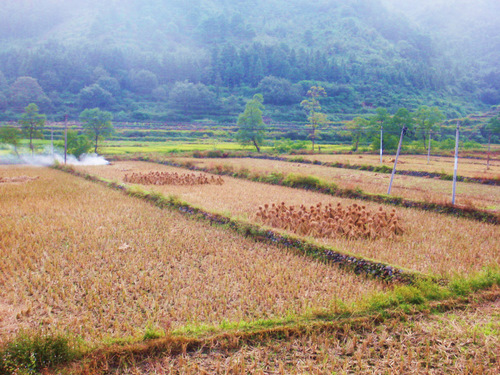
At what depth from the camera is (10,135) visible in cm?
3198

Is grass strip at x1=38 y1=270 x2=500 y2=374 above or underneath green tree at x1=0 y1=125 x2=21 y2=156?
underneath

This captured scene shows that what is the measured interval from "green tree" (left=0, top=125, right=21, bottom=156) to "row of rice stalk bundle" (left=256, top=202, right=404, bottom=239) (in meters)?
31.5

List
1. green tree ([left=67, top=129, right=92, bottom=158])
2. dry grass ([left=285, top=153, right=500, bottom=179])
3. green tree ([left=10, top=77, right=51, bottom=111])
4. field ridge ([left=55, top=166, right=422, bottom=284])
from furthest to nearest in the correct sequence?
green tree ([left=10, top=77, right=51, bottom=111])
green tree ([left=67, top=129, right=92, bottom=158])
dry grass ([left=285, top=153, right=500, bottom=179])
field ridge ([left=55, top=166, right=422, bottom=284])

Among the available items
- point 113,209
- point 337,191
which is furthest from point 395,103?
point 113,209

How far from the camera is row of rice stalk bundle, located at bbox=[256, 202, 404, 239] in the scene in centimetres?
830

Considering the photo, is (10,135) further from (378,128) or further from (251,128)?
(378,128)

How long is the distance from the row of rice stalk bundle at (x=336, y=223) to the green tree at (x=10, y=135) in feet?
103

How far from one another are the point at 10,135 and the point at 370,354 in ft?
121

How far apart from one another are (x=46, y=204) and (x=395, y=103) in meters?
84.7

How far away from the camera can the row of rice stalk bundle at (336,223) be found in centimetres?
830

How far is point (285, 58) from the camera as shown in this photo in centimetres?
10075

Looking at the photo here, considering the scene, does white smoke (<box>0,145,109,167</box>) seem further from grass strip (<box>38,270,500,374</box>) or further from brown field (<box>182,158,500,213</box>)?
grass strip (<box>38,270,500,374</box>)

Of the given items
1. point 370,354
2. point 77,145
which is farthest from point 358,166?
point 77,145

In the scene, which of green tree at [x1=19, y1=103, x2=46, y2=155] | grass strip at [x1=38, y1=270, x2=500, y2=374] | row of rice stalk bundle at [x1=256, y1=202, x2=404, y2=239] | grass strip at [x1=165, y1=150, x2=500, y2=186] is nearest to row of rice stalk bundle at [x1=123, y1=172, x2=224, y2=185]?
row of rice stalk bundle at [x1=256, y1=202, x2=404, y2=239]
